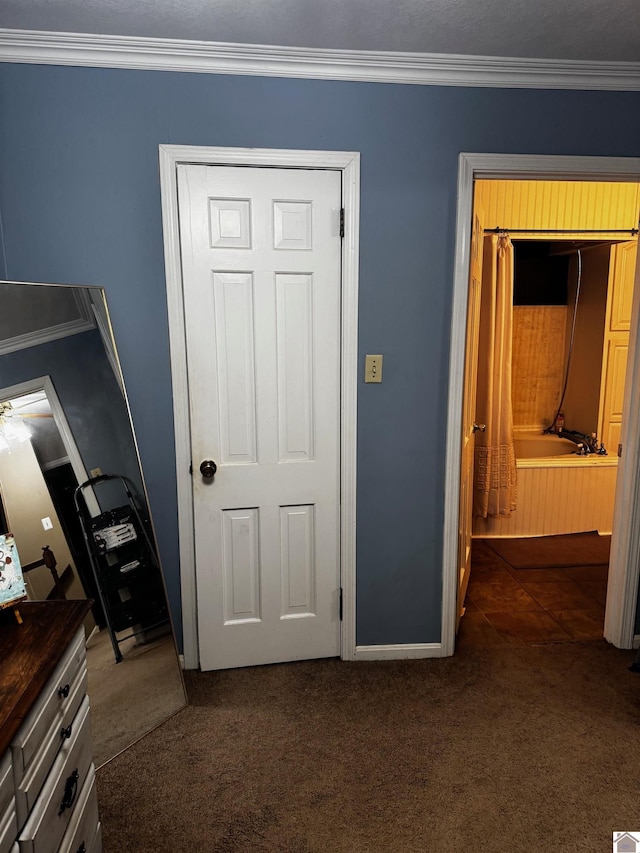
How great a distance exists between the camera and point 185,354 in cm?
238

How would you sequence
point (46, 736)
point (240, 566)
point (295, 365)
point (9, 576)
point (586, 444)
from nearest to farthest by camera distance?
point (46, 736) → point (9, 576) → point (295, 365) → point (240, 566) → point (586, 444)

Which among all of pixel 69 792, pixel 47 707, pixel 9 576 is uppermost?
pixel 9 576

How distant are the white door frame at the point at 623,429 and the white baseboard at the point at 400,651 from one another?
0.06 metres

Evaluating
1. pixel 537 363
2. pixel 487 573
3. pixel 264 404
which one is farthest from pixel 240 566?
pixel 537 363

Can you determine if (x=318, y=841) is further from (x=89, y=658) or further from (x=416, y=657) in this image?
(x=416, y=657)

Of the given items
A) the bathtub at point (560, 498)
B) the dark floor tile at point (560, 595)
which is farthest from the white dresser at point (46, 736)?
the bathtub at point (560, 498)

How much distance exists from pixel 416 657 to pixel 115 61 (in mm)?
2732

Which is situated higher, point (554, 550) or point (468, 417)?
point (468, 417)

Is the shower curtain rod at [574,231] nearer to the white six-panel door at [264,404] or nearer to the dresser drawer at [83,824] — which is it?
the white six-panel door at [264,404]

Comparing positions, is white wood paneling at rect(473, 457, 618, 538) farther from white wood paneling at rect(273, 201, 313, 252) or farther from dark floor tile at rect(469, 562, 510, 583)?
white wood paneling at rect(273, 201, 313, 252)

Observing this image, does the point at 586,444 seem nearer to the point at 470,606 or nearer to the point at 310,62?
the point at 470,606

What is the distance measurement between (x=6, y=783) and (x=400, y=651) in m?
1.89

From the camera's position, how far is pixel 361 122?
231 centimetres

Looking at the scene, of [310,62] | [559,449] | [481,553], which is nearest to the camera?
[310,62]
